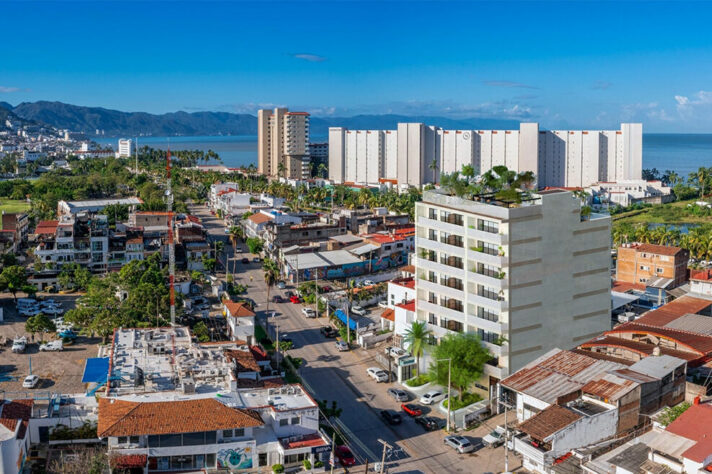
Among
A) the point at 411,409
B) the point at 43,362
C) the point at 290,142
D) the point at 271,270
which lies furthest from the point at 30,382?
the point at 290,142

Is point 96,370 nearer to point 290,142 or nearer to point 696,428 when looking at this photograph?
point 696,428

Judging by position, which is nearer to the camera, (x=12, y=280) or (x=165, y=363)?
(x=165, y=363)

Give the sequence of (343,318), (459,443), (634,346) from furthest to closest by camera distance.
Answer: (343,318) → (634,346) → (459,443)

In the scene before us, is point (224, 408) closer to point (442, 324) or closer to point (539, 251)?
point (442, 324)

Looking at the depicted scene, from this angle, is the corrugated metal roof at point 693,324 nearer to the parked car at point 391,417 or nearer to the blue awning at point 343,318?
the parked car at point 391,417

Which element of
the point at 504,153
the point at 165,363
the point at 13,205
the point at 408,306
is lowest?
the point at 165,363

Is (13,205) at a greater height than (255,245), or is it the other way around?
(13,205)

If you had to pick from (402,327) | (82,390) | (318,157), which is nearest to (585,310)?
(402,327)
